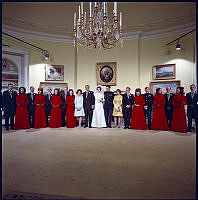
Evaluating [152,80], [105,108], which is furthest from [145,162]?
[152,80]

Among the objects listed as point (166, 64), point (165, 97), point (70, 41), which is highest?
point (70, 41)

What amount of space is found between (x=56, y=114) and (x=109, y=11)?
5.89m

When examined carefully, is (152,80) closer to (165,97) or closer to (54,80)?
(165,97)

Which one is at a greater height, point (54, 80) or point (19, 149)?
point (54, 80)

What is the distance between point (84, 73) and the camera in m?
8.83

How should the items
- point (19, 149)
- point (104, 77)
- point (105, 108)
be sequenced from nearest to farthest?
point (19, 149) < point (105, 108) < point (104, 77)

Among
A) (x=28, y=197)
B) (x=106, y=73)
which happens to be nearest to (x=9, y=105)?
(x=106, y=73)

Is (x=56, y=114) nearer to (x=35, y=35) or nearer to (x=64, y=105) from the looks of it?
(x=64, y=105)

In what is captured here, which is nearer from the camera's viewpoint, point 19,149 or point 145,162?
point 145,162

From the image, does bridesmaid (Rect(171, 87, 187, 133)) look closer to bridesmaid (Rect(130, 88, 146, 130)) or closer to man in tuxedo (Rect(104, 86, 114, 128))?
bridesmaid (Rect(130, 88, 146, 130))

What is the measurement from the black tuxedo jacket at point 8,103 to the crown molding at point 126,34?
3.85 meters

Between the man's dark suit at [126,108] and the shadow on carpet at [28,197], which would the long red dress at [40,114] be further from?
the shadow on carpet at [28,197]

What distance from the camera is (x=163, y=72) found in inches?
307

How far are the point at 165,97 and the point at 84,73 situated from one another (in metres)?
4.77
